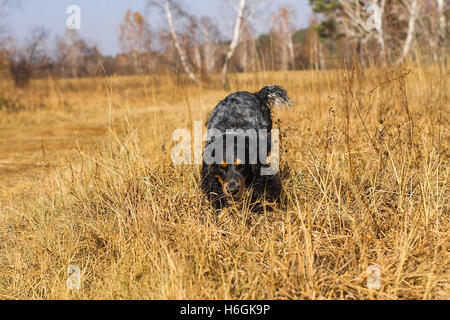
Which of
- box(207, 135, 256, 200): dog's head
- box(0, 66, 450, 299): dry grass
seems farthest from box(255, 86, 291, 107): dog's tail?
box(207, 135, 256, 200): dog's head

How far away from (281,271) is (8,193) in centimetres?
348

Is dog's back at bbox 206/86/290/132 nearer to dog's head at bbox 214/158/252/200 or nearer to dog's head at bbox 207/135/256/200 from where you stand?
dog's head at bbox 207/135/256/200

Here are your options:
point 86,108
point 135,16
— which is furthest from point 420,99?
point 135,16

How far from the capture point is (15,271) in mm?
2297

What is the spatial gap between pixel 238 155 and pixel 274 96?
1.70m

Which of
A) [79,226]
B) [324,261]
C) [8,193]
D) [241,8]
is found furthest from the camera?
[241,8]

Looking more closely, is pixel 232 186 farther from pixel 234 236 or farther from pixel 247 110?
pixel 247 110

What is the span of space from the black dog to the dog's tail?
0.01 m

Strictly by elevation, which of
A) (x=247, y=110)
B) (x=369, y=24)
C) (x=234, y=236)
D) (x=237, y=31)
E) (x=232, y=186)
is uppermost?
(x=237, y=31)

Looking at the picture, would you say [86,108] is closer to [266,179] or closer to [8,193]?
[8,193]

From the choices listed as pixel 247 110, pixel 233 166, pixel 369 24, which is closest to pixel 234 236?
pixel 233 166

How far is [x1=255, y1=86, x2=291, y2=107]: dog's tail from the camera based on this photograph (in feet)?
13.3

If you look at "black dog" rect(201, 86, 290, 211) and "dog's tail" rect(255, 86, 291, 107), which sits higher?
"dog's tail" rect(255, 86, 291, 107)

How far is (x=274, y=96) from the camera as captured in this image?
4164 millimetres
